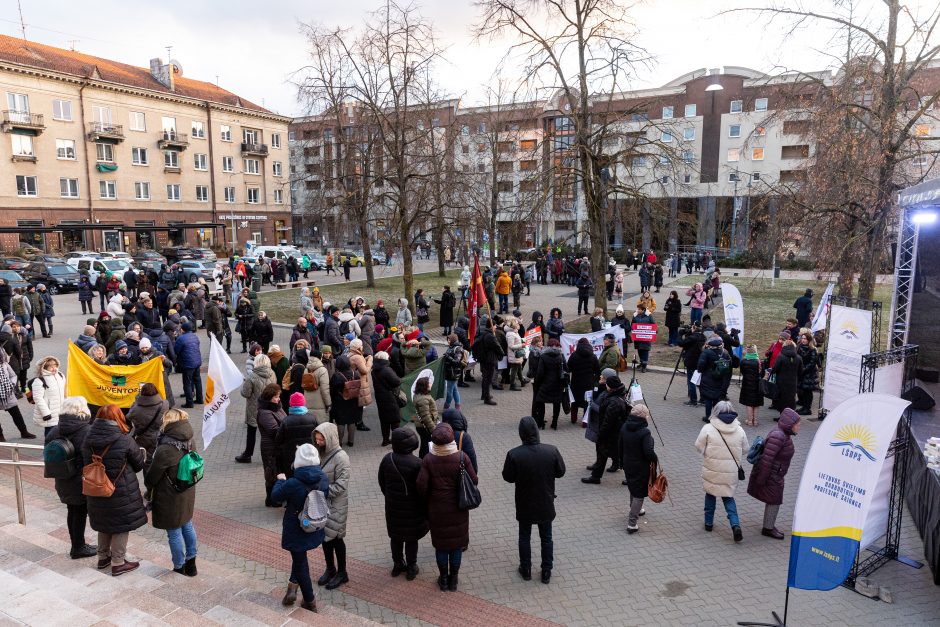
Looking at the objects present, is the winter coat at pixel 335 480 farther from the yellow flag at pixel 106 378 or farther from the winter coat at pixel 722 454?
the yellow flag at pixel 106 378

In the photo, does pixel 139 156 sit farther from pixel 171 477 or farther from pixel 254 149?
pixel 171 477

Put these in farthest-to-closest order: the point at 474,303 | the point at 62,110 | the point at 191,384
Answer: the point at 62,110, the point at 474,303, the point at 191,384

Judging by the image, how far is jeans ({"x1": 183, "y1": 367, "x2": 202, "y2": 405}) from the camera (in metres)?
12.6

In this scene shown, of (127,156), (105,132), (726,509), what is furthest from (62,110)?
(726,509)

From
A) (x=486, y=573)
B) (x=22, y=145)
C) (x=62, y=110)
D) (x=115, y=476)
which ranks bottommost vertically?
(x=486, y=573)

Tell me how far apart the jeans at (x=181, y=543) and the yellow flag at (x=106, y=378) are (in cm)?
430

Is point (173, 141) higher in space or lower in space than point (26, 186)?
higher

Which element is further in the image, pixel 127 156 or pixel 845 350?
pixel 127 156

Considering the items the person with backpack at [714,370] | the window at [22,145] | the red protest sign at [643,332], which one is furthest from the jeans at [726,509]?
the window at [22,145]

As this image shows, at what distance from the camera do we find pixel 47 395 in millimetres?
9516

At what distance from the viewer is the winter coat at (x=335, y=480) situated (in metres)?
5.94

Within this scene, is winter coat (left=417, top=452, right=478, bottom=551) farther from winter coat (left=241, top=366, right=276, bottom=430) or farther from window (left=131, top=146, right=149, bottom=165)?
window (left=131, top=146, right=149, bottom=165)

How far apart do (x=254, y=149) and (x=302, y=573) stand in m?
66.5

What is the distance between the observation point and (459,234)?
26.0 metres
